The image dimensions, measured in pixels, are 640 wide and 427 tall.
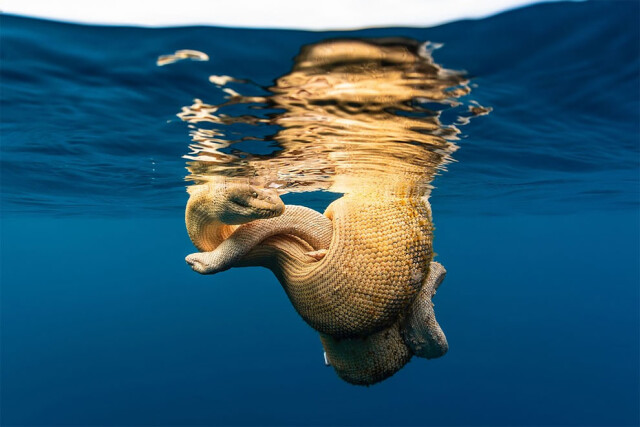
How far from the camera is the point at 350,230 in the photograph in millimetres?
4043

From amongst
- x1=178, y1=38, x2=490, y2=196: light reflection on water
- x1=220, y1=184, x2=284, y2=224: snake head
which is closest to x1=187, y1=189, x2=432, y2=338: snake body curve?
x1=220, y1=184, x2=284, y2=224: snake head

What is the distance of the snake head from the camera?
12.8 ft

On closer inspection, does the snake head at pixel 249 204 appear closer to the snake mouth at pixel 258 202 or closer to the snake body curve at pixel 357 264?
the snake mouth at pixel 258 202

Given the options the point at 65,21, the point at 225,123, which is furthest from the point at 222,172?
the point at 65,21

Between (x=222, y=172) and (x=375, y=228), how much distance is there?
5907 mm

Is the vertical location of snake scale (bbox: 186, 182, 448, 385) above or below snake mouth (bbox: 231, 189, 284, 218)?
below

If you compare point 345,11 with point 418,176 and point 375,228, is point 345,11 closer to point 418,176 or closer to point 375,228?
point 375,228

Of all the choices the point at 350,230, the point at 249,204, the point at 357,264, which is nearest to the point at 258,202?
the point at 249,204

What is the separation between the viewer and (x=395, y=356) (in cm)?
436

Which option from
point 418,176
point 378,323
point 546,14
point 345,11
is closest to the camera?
point 345,11

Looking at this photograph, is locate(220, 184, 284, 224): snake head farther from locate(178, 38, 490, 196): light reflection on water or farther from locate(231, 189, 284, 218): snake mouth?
locate(178, 38, 490, 196): light reflection on water

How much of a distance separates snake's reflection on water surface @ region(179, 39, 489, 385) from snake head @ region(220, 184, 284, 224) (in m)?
0.01

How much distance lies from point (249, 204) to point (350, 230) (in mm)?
1082

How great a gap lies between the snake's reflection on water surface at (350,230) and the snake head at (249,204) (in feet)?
0.03
